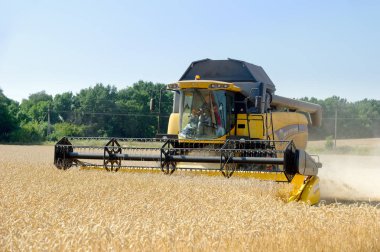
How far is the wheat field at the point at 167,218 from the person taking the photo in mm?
4082

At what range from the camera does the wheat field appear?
408 centimetres

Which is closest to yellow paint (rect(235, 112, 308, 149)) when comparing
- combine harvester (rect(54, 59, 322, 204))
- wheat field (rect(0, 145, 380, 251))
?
combine harvester (rect(54, 59, 322, 204))

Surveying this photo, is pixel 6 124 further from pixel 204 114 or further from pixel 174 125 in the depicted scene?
pixel 204 114

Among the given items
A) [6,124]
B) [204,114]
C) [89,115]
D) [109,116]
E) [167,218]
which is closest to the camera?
[167,218]

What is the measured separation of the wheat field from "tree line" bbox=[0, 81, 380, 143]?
3617 centimetres

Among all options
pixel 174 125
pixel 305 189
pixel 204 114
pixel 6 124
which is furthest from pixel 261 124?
pixel 6 124

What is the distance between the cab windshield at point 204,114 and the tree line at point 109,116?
110 ft

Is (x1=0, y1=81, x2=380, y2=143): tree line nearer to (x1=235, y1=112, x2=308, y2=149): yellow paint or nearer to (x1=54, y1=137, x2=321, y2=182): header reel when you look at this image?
(x1=235, y1=112, x2=308, y2=149): yellow paint

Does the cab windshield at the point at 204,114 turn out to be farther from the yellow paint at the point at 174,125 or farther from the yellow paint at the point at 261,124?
the yellow paint at the point at 174,125

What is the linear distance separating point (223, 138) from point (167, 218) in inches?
220

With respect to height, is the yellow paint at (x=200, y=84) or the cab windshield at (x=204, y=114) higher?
the yellow paint at (x=200, y=84)

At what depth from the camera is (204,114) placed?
11211 mm

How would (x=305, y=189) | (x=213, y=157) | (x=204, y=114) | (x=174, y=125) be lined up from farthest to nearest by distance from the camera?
(x=174, y=125)
(x=204, y=114)
(x=213, y=157)
(x=305, y=189)

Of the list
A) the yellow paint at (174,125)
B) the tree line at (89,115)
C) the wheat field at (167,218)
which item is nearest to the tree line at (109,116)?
the tree line at (89,115)
